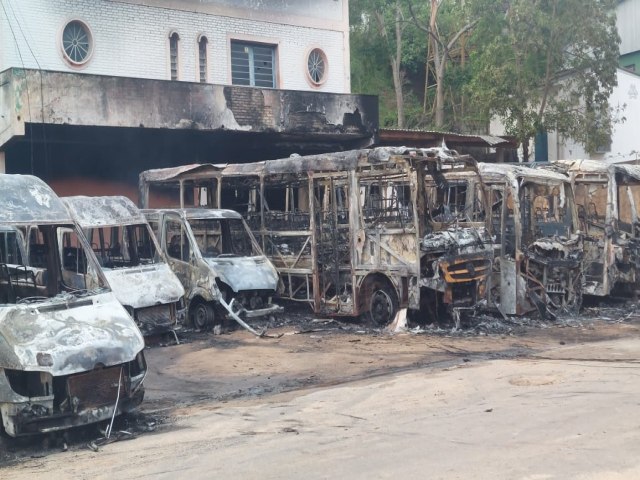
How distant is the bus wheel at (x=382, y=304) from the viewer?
13.4 meters

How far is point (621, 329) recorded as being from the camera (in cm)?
1343

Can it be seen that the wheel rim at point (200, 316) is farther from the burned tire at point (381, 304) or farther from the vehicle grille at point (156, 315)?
the burned tire at point (381, 304)

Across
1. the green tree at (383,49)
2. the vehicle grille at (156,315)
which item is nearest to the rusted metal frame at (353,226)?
the vehicle grille at (156,315)

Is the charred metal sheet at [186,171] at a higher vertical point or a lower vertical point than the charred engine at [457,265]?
higher

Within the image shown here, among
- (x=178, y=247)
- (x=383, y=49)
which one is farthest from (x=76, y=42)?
(x=383, y=49)

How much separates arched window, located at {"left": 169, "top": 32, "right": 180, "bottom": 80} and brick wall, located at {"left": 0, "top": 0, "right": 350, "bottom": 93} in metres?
0.13

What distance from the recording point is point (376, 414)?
781 cm

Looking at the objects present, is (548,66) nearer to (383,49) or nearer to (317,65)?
(317,65)

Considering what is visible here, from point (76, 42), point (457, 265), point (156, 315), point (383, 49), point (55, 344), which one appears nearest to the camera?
point (55, 344)

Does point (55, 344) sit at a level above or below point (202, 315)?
above

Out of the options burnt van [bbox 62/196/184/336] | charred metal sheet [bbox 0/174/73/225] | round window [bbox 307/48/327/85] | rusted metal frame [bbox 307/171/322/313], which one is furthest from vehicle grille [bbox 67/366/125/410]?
round window [bbox 307/48/327/85]

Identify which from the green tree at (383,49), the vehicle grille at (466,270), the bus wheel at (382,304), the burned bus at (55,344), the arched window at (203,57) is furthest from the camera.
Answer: the green tree at (383,49)

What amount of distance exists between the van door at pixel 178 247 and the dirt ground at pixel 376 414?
6.03 feet

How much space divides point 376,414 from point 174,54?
15768 mm
